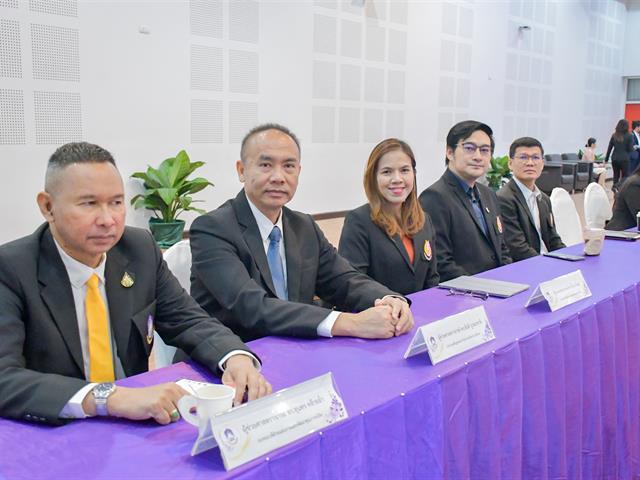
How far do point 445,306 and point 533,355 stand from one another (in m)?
0.43

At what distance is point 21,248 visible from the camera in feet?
4.62

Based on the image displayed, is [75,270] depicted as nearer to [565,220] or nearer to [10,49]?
[565,220]

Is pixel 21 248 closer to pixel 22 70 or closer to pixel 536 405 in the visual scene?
pixel 536 405

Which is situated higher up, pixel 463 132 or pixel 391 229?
pixel 463 132

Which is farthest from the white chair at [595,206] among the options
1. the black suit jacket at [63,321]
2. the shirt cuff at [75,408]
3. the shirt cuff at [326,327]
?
the shirt cuff at [75,408]

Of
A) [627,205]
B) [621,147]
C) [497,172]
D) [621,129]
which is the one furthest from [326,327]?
[621,147]

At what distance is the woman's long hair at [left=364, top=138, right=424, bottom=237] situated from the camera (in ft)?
8.74

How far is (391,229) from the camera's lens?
2.64 metres

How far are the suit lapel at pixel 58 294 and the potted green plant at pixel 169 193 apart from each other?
5029 mm

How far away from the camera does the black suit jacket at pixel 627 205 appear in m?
4.21

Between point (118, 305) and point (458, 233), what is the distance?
1983 mm

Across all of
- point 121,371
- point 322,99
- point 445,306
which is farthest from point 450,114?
point 121,371

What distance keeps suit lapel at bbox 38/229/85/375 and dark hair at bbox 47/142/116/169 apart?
18cm

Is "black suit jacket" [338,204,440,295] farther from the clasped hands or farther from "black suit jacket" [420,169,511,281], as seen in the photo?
the clasped hands
